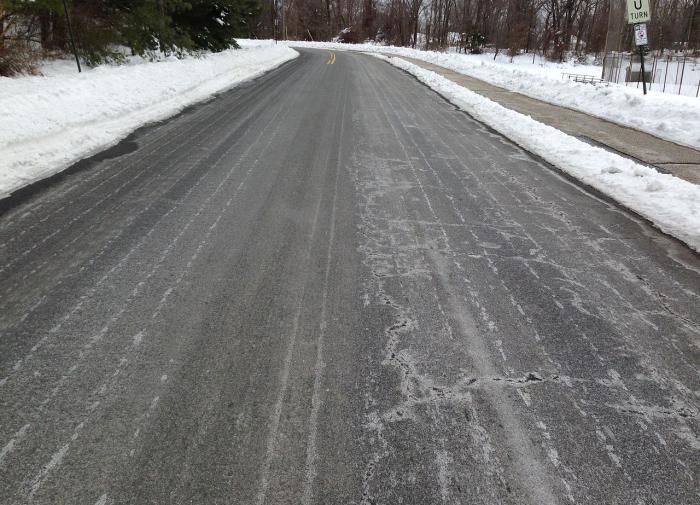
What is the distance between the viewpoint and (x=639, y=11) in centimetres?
1236

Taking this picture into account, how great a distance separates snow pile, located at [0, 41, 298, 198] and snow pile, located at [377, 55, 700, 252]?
713 cm

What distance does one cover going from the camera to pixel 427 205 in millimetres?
5266

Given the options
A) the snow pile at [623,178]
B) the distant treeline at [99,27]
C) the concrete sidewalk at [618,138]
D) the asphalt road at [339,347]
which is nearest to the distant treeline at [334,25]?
the distant treeline at [99,27]

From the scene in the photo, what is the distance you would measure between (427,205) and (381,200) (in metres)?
0.53

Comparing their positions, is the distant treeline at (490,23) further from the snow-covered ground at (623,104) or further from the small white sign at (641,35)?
the small white sign at (641,35)

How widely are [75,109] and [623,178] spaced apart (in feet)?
30.7

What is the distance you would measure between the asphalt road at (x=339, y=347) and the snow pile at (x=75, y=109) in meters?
1.09

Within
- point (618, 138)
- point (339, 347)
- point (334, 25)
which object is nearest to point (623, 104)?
point (618, 138)

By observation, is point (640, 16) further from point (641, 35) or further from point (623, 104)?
point (623, 104)

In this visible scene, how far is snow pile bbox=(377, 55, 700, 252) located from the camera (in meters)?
5.02

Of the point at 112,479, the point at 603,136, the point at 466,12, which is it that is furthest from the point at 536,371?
the point at 466,12

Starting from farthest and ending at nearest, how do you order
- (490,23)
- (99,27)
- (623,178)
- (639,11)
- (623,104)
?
(490,23), (99,27), (639,11), (623,104), (623,178)

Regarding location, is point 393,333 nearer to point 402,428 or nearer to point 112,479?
point 402,428

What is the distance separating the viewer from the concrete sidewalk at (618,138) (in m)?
7.52
